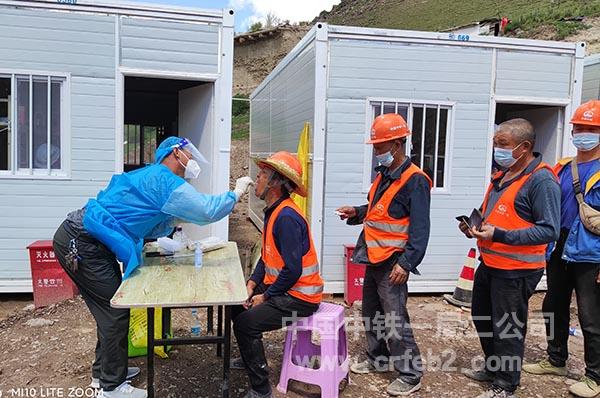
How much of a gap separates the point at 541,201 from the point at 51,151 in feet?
16.3

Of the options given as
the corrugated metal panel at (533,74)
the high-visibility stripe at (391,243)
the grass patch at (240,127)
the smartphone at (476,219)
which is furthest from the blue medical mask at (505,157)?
the grass patch at (240,127)

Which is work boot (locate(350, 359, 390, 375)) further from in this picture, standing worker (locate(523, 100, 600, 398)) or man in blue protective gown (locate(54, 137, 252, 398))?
man in blue protective gown (locate(54, 137, 252, 398))

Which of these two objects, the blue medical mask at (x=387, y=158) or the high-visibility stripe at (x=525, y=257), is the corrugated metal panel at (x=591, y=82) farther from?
the blue medical mask at (x=387, y=158)

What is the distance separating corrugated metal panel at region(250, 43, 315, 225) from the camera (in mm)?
6137

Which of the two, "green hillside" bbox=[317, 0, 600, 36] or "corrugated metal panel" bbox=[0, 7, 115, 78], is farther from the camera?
"green hillside" bbox=[317, 0, 600, 36]

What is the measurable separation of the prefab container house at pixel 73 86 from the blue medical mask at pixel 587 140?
11.7ft

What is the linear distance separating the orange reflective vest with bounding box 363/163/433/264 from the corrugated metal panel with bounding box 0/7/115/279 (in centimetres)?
344

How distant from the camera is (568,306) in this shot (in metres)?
3.88

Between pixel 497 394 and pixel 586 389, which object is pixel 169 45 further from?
pixel 586 389

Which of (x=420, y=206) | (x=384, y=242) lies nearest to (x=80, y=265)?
(x=384, y=242)

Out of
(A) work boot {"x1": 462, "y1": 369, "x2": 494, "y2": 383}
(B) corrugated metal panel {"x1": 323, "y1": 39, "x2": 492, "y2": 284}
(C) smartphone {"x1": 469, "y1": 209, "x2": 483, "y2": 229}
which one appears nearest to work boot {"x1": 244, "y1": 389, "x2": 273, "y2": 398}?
(A) work boot {"x1": 462, "y1": 369, "x2": 494, "y2": 383}

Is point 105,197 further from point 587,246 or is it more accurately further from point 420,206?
point 587,246

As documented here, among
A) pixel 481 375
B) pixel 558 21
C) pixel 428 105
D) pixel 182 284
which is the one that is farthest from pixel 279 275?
pixel 558 21

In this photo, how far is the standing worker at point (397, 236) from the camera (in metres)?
3.34
